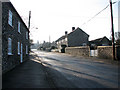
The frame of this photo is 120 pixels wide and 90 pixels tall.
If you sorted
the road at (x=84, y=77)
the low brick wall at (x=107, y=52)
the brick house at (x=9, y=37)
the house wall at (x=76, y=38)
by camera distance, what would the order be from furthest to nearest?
the house wall at (x=76, y=38)
the low brick wall at (x=107, y=52)
the brick house at (x=9, y=37)
the road at (x=84, y=77)

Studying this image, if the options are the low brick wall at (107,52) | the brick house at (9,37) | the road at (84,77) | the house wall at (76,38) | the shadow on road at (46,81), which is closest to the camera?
the shadow on road at (46,81)

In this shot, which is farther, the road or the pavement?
the road

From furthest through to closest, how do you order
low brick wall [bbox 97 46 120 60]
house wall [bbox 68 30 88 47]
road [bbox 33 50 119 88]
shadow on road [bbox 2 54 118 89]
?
house wall [bbox 68 30 88 47] < low brick wall [bbox 97 46 120 60] < road [bbox 33 50 119 88] < shadow on road [bbox 2 54 118 89]

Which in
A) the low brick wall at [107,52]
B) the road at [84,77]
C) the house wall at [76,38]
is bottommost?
the road at [84,77]

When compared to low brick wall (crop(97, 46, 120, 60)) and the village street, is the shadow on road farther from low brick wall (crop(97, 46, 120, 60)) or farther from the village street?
low brick wall (crop(97, 46, 120, 60))

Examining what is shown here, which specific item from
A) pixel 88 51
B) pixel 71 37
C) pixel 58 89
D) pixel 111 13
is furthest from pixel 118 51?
pixel 71 37

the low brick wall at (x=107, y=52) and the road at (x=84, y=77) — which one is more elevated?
the low brick wall at (x=107, y=52)

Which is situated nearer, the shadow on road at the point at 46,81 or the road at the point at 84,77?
the shadow on road at the point at 46,81

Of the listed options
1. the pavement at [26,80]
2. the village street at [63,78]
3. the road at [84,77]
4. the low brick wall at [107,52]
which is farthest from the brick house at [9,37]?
the low brick wall at [107,52]

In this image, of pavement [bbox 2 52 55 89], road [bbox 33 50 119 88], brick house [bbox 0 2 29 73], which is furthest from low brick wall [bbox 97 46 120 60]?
brick house [bbox 0 2 29 73]

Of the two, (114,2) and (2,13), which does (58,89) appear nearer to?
(2,13)

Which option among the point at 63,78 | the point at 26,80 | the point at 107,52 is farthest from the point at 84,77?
the point at 107,52

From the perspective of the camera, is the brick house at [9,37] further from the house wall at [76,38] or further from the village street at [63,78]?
the house wall at [76,38]

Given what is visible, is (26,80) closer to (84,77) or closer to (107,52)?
(84,77)
